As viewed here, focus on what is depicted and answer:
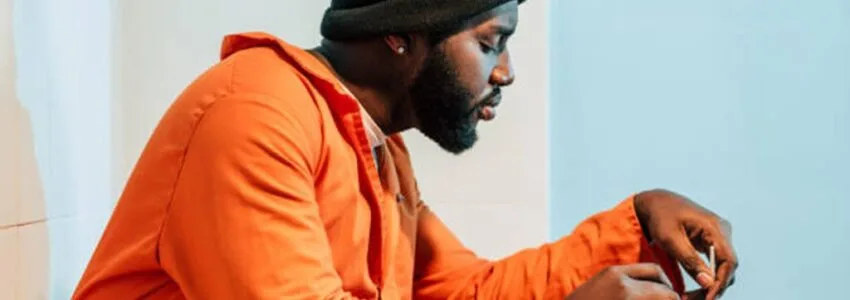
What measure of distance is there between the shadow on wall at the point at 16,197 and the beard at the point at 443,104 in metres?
0.34

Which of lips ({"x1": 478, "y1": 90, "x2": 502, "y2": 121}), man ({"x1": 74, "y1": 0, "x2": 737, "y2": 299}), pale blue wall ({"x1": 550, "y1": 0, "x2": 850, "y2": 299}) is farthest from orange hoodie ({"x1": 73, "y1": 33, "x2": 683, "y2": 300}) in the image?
pale blue wall ({"x1": 550, "y1": 0, "x2": 850, "y2": 299})

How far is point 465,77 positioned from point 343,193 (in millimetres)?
170

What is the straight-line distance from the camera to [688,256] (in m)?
0.94

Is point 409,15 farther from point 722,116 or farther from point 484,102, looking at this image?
point 722,116

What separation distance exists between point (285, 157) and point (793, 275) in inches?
40.5

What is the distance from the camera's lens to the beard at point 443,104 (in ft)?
3.08

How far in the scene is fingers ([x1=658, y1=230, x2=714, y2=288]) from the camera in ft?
3.03

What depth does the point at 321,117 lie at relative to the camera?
0.83 meters

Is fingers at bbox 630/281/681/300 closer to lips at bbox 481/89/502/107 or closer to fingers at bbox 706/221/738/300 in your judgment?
fingers at bbox 706/221/738/300

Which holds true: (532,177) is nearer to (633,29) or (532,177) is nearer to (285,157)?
(633,29)

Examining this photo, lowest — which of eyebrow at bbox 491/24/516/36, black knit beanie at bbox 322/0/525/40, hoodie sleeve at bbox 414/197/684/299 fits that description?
hoodie sleeve at bbox 414/197/684/299

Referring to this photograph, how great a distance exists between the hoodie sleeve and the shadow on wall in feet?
1.27

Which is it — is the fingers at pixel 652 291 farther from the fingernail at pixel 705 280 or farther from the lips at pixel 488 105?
the lips at pixel 488 105

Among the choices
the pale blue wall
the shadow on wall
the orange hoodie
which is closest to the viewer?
the orange hoodie
